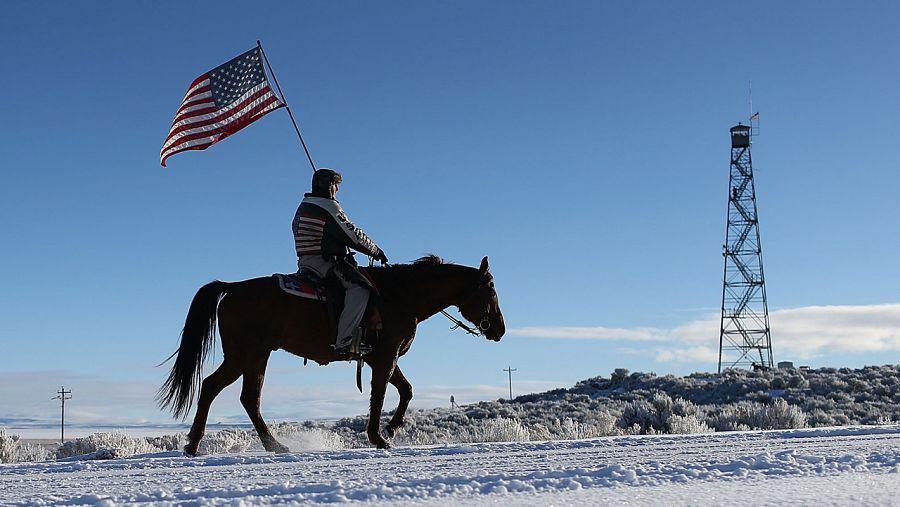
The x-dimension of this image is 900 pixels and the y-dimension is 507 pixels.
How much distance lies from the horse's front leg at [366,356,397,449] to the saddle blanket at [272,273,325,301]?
2.91ft

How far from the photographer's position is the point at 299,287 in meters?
9.71

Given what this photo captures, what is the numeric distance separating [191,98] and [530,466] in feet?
A: 26.6

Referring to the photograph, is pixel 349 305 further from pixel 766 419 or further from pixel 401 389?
pixel 766 419

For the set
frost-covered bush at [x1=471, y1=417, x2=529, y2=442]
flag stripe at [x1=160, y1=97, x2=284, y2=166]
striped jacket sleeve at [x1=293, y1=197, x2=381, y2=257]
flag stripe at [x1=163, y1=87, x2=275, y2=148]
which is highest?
flag stripe at [x1=163, y1=87, x2=275, y2=148]

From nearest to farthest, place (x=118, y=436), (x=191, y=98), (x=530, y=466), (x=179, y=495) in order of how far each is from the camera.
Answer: (x=179, y=495) → (x=530, y=466) → (x=191, y=98) → (x=118, y=436)

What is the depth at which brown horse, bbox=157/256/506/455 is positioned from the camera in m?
9.66

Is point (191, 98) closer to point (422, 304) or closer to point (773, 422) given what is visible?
point (422, 304)

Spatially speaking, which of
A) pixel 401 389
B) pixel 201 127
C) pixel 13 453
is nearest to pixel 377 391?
pixel 401 389

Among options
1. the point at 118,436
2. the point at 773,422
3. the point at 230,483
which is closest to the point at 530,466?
the point at 230,483

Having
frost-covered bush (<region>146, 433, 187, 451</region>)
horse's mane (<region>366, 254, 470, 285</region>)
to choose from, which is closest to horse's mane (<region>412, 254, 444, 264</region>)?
horse's mane (<region>366, 254, 470, 285</region>)

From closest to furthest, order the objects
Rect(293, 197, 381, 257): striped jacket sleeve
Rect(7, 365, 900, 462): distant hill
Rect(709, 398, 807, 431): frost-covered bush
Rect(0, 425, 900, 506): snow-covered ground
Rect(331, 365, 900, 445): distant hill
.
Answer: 1. Rect(0, 425, 900, 506): snow-covered ground
2. Rect(293, 197, 381, 257): striped jacket sleeve
3. Rect(7, 365, 900, 462): distant hill
4. Rect(709, 398, 807, 431): frost-covered bush
5. Rect(331, 365, 900, 445): distant hill

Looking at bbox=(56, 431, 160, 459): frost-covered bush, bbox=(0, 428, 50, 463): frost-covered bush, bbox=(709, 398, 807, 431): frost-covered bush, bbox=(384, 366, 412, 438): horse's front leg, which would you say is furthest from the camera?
bbox=(709, 398, 807, 431): frost-covered bush

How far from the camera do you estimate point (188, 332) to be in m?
9.94

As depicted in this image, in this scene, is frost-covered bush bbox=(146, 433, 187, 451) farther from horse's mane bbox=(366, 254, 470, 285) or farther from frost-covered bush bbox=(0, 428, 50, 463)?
horse's mane bbox=(366, 254, 470, 285)
